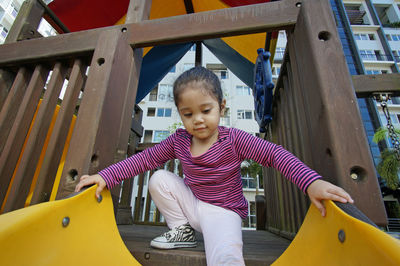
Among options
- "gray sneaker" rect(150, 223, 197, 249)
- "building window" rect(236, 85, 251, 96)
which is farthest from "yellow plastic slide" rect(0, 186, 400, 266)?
"building window" rect(236, 85, 251, 96)

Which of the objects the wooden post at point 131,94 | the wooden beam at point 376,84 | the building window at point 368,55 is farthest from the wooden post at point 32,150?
the building window at point 368,55

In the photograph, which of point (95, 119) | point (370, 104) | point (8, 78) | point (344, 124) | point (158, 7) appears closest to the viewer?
point (344, 124)

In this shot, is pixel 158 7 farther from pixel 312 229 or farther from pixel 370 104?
pixel 370 104

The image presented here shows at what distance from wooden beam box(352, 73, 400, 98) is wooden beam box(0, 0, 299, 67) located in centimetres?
73

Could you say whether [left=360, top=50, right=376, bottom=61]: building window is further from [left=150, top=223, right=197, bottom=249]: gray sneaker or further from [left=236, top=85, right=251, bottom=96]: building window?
[left=150, top=223, right=197, bottom=249]: gray sneaker

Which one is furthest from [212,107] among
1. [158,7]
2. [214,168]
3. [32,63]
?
[158,7]

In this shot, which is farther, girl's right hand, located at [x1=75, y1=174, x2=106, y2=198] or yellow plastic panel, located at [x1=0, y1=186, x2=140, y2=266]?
girl's right hand, located at [x1=75, y1=174, x2=106, y2=198]

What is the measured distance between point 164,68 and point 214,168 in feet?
9.29

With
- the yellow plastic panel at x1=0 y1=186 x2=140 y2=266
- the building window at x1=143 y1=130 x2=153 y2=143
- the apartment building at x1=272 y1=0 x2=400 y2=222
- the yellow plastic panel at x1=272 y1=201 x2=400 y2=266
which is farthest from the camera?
the apartment building at x1=272 y1=0 x2=400 y2=222

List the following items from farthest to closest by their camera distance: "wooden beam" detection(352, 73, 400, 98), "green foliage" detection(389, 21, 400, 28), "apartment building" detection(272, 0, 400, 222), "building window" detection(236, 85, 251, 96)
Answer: "green foliage" detection(389, 21, 400, 28) → "apartment building" detection(272, 0, 400, 222) → "building window" detection(236, 85, 251, 96) → "wooden beam" detection(352, 73, 400, 98)

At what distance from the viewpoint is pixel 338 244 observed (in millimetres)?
579

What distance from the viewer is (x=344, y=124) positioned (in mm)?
838

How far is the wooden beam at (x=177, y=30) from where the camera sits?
119 cm

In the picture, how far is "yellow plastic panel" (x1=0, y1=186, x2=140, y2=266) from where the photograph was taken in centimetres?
55
